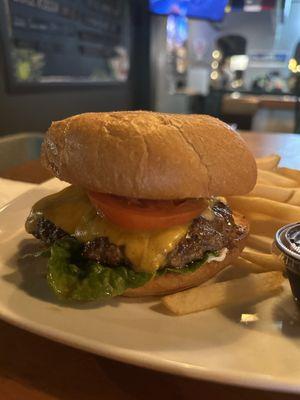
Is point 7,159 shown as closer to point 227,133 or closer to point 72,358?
point 227,133

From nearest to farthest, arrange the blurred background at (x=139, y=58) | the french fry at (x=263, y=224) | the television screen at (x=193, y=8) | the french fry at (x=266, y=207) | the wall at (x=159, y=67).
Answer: the french fry at (x=266, y=207) → the french fry at (x=263, y=224) → the blurred background at (x=139, y=58) → the television screen at (x=193, y=8) → the wall at (x=159, y=67)

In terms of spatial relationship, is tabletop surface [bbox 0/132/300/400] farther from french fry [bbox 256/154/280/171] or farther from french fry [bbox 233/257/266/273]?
french fry [bbox 256/154/280/171]

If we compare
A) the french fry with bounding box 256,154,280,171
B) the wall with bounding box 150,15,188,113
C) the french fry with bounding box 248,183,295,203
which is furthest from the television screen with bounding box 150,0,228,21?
the french fry with bounding box 248,183,295,203

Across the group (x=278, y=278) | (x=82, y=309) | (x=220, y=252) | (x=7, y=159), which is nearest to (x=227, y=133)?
(x=220, y=252)

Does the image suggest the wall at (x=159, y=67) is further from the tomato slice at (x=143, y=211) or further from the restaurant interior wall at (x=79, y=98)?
the tomato slice at (x=143, y=211)

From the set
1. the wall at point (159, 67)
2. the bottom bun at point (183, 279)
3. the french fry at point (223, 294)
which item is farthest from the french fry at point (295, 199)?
the wall at point (159, 67)

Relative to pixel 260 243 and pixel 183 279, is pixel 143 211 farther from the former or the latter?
pixel 260 243
